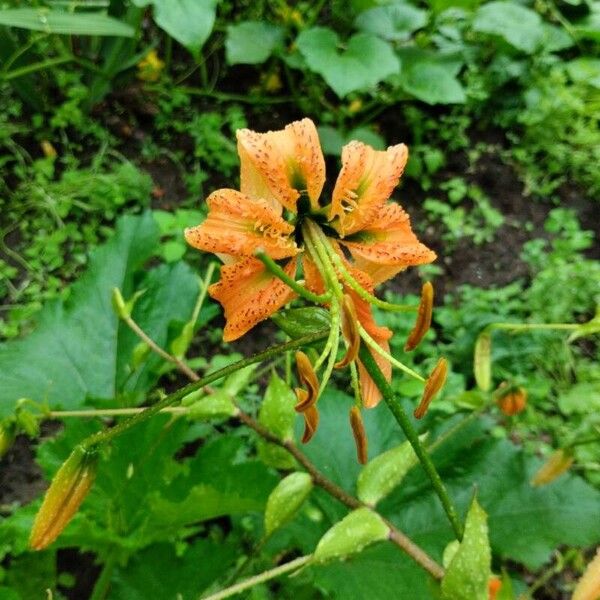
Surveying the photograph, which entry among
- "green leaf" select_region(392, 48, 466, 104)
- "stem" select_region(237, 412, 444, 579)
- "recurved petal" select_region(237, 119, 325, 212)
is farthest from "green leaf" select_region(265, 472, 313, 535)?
"green leaf" select_region(392, 48, 466, 104)

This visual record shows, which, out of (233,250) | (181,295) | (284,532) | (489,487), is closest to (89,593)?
(284,532)

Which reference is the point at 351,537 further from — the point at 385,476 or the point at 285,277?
the point at 285,277

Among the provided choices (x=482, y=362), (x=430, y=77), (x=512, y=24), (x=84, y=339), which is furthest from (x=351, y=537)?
(x=512, y=24)

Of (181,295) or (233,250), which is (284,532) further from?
(233,250)

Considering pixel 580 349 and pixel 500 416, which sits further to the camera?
Result: pixel 580 349

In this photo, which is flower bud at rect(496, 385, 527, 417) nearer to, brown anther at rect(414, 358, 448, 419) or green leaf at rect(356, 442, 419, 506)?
green leaf at rect(356, 442, 419, 506)
